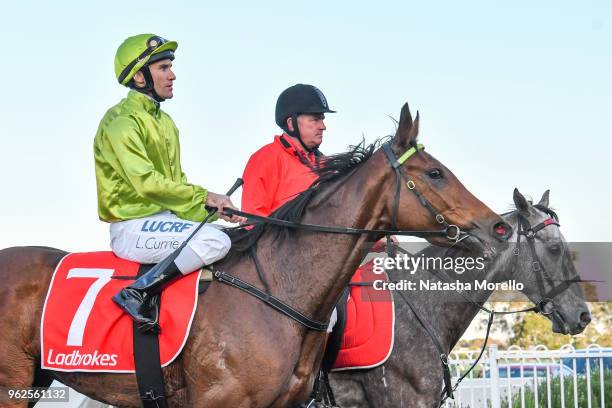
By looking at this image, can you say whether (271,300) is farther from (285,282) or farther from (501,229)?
(501,229)

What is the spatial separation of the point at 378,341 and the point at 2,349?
246cm

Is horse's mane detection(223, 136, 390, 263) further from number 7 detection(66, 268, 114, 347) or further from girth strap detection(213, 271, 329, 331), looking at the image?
number 7 detection(66, 268, 114, 347)

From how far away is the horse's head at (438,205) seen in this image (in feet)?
16.8

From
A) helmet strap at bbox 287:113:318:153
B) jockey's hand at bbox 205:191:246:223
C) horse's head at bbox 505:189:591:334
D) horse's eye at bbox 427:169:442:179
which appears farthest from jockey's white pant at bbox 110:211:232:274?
horse's head at bbox 505:189:591:334

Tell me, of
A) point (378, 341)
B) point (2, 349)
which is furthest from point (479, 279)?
point (2, 349)

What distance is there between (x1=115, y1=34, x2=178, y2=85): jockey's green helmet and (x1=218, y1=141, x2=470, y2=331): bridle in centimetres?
111

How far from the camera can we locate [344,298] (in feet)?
20.9

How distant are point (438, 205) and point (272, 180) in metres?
1.71

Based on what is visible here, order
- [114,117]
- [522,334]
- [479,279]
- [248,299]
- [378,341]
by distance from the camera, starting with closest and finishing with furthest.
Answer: [248,299]
[114,117]
[378,341]
[479,279]
[522,334]

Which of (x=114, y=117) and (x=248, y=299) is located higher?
(x=114, y=117)

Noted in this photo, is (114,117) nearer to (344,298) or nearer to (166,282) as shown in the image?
(166,282)

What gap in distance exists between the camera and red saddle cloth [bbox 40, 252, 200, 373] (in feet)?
16.5

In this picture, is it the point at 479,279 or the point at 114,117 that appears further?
the point at 479,279

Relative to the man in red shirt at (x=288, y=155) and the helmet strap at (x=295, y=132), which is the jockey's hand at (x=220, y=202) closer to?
the man in red shirt at (x=288, y=155)
